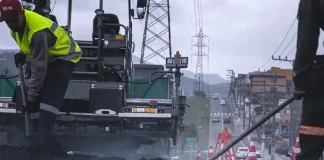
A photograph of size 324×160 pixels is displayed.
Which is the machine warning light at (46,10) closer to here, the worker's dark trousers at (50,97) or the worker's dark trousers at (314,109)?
the worker's dark trousers at (50,97)

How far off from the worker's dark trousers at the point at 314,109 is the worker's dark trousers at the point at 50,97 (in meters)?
2.69

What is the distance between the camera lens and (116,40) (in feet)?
36.4

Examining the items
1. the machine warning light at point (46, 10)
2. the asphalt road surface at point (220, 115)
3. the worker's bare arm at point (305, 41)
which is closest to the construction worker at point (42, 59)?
the worker's bare arm at point (305, 41)

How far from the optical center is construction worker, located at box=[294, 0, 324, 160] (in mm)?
3670

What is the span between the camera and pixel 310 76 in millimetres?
3713

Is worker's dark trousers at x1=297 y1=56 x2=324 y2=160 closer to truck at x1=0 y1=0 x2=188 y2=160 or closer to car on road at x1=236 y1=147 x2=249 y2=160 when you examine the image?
truck at x1=0 y1=0 x2=188 y2=160

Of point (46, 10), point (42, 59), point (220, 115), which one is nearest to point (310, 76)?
point (42, 59)

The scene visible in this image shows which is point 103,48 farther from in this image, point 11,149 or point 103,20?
point 11,149

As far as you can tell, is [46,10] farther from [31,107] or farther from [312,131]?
[312,131]

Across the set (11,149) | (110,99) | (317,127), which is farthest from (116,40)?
(317,127)

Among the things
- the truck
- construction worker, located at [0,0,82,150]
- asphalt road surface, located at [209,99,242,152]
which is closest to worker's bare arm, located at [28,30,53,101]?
construction worker, located at [0,0,82,150]

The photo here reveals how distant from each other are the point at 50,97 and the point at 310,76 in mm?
2738

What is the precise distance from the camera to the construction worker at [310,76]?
3.67 m

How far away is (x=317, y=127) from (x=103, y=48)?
7690 millimetres
